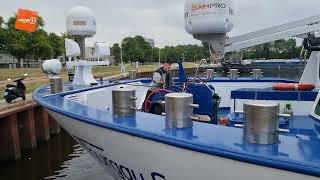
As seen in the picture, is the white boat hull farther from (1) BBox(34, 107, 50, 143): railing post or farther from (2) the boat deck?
(1) BBox(34, 107, 50, 143): railing post

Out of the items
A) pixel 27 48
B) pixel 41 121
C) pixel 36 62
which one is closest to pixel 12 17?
pixel 27 48

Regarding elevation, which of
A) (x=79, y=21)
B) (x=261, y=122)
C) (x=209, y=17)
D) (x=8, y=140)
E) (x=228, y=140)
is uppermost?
(x=79, y=21)

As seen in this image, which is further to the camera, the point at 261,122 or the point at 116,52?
the point at 116,52

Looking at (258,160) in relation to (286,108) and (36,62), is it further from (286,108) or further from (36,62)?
(36,62)

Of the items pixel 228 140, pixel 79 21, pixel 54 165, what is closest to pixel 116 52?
pixel 79 21

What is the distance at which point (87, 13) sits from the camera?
41.1 feet

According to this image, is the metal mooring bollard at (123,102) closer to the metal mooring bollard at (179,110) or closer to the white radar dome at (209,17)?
the metal mooring bollard at (179,110)

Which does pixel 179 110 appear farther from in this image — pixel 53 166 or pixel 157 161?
pixel 53 166

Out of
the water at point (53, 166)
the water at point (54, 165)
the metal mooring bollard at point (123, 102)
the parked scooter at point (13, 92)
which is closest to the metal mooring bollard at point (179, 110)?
the metal mooring bollard at point (123, 102)

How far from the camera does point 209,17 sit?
619 centimetres

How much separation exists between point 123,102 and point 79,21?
27.2 ft

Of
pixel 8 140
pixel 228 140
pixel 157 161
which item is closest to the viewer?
pixel 228 140

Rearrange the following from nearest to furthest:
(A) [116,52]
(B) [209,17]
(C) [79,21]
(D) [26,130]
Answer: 1. (B) [209,17]
2. (D) [26,130]
3. (C) [79,21]
4. (A) [116,52]

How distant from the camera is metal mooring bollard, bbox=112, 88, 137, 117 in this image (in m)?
4.64
